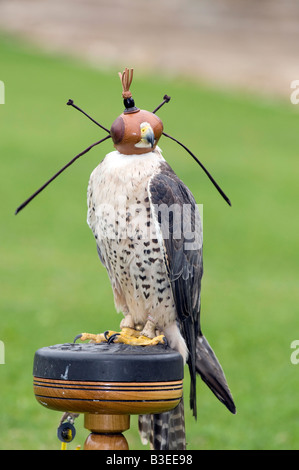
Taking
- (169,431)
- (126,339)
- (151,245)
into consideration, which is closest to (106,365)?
(126,339)

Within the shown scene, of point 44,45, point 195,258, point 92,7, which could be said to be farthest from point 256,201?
point 92,7

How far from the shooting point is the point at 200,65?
28.2m

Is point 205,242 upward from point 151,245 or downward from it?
downward

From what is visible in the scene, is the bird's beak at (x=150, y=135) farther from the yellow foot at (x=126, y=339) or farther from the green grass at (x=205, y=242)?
the green grass at (x=205, y=242)

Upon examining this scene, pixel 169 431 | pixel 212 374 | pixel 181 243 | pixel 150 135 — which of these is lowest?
pixel 169 431

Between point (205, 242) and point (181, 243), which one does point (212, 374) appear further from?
point (205, 242)

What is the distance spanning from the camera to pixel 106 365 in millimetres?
2062

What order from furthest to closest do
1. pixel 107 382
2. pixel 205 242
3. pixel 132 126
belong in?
A: pixel 205 242 → pixel 132 126 → pixel 107 382

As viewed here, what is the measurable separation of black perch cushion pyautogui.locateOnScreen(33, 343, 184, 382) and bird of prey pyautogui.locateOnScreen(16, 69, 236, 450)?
26cm

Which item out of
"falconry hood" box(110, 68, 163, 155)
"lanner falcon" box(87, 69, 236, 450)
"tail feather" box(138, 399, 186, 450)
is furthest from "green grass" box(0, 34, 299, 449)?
"falconry hood" box(110, 68, 163, 155)

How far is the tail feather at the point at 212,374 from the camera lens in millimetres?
2510

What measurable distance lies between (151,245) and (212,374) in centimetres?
51

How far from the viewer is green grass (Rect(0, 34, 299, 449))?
18.2 ft

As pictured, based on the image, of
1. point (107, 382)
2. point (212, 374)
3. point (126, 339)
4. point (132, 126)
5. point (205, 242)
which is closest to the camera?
point (107, 382)
